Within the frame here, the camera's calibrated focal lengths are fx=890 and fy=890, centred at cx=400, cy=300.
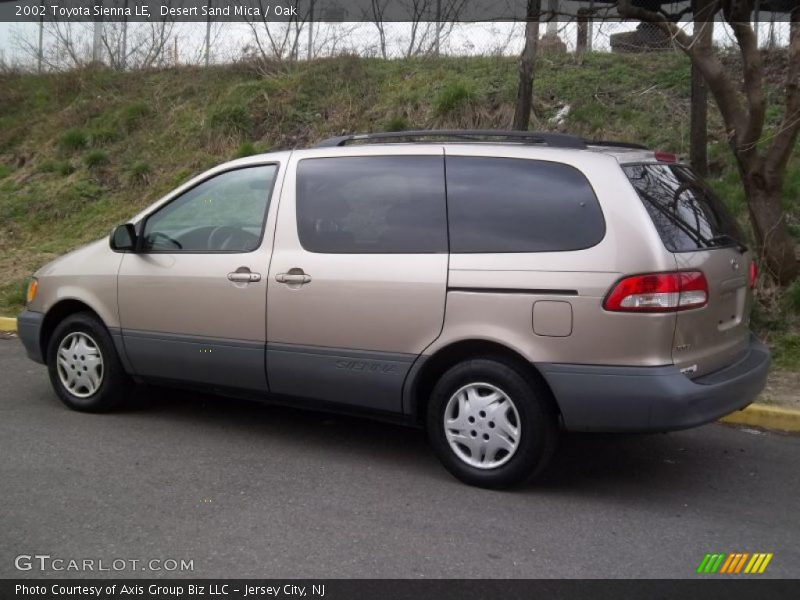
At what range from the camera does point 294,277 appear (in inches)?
205

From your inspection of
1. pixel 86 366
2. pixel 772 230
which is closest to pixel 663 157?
pixel 772 230

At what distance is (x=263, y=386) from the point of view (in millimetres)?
5430

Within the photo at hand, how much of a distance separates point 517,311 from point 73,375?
3.34 meters

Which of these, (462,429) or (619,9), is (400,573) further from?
(619,9)

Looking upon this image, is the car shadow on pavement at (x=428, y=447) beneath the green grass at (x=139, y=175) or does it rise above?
beneath

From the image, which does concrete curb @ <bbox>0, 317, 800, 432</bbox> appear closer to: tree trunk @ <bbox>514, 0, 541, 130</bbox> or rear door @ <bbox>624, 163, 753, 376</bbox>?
rear door @ <bbox>624, 163, 753, 376</bbox>

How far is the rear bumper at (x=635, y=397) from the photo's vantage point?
4289mm

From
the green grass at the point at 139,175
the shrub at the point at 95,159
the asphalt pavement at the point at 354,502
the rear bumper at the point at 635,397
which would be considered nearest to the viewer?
the asphalt pavement at the point at 354,502

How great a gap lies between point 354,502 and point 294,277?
1.38m

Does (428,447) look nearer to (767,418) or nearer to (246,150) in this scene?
(767,418)

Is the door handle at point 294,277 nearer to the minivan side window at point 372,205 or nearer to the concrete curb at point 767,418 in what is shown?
the minivan side window at point 372,205

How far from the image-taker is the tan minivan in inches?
173

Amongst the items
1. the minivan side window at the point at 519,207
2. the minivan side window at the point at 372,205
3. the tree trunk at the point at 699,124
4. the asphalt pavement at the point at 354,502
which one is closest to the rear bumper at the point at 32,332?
the asphalt pavement at the point at 354,502

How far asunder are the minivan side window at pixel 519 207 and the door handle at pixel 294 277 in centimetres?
92
